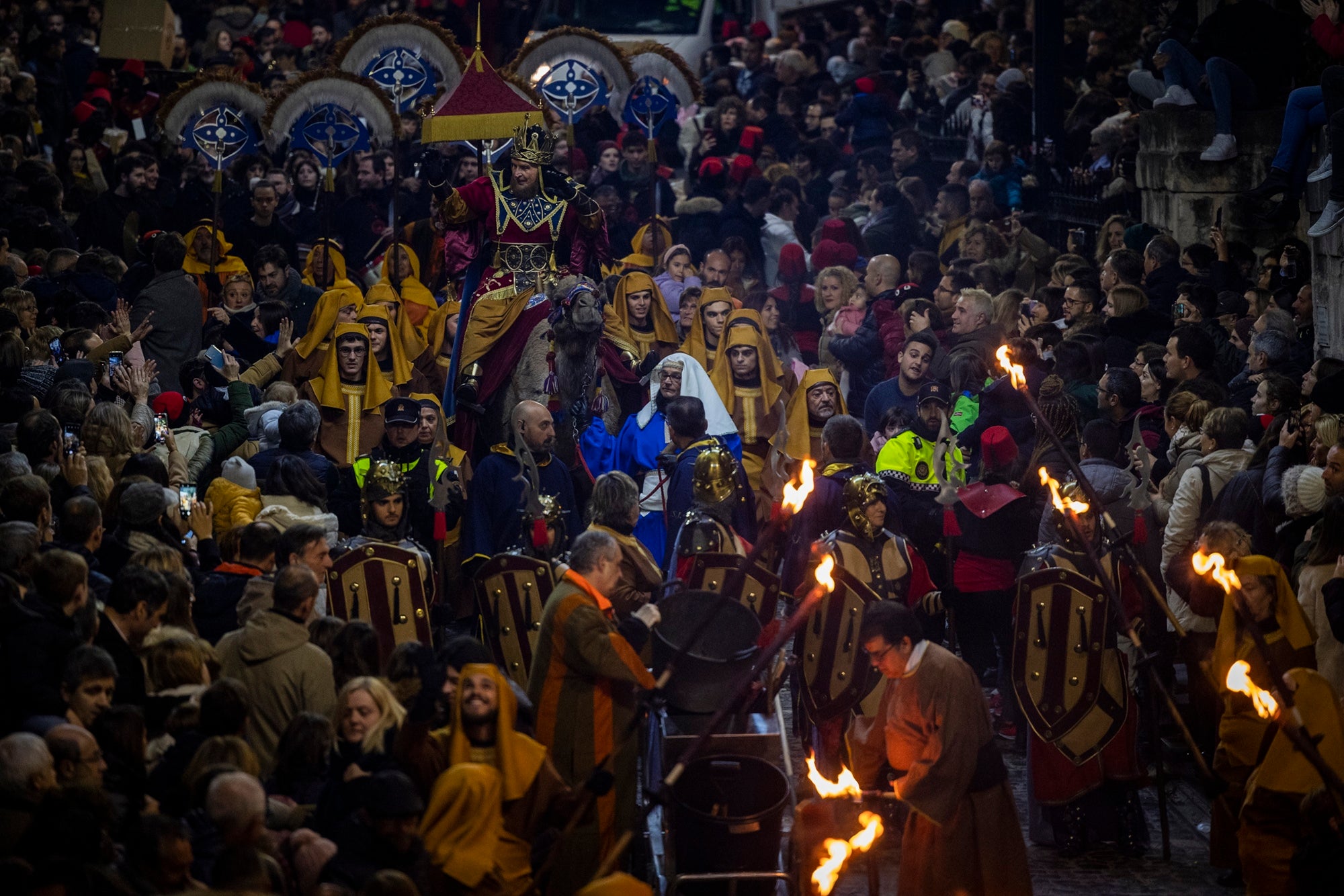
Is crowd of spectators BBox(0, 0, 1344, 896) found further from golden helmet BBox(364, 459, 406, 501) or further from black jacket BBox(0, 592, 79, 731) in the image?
golden helmet BBox(364, 459, 406, 501)

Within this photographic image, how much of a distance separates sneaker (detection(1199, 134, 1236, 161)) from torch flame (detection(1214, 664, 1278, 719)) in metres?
8.06

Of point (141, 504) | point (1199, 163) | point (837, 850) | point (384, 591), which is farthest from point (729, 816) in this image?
point (1199, 163)

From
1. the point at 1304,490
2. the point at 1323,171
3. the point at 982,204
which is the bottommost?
the point at 1304,490

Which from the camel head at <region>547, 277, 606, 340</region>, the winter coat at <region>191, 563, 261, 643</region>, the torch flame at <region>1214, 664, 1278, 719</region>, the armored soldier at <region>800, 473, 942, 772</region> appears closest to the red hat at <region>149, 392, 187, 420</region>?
the camel head at <region>547, 277, 606, 340</region>

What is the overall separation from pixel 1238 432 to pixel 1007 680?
180 centimetres

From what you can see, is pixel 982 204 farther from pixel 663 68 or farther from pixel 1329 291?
pixel 1329 291

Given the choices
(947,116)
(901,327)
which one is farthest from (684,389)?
Answer: (947,116)

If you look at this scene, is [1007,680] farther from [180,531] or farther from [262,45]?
Answer: [262,45]

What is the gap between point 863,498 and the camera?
→ 30.1 ft

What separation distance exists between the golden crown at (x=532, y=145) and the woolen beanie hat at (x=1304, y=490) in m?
5.77

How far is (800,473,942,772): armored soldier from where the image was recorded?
8961 millimetres

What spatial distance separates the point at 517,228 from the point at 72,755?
23.3 ft

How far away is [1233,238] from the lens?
45.2ft

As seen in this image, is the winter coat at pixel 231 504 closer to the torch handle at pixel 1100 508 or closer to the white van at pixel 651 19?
the torch handle at pixel 1100 508
